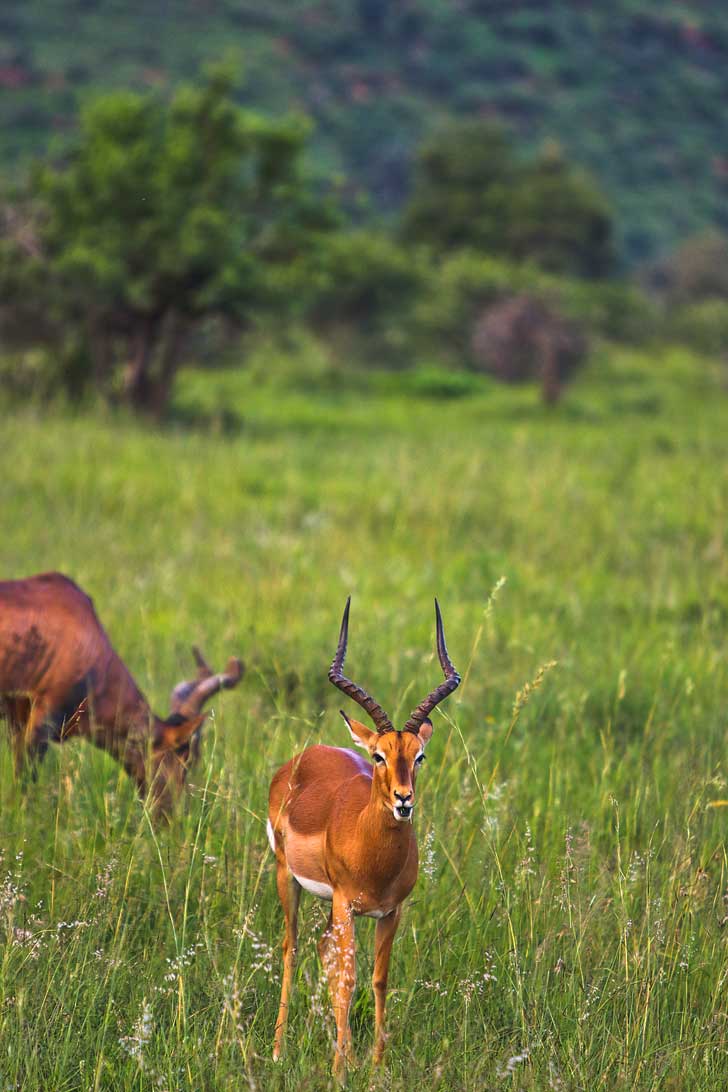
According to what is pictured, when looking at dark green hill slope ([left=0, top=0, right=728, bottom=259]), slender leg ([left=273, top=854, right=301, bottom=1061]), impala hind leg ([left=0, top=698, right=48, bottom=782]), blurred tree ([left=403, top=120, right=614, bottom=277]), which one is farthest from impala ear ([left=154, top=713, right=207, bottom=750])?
dark green hill slope ([left=0, top=0, right=728, bottom=259])

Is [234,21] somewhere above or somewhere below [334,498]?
above

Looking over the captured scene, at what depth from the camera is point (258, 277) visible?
48.8 feet

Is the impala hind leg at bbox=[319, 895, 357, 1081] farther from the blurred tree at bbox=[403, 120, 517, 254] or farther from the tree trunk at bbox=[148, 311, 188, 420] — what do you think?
the blurred tree at bbox=[403, 120, 517, 254]

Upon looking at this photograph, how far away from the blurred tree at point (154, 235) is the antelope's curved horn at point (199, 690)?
10.4 metres

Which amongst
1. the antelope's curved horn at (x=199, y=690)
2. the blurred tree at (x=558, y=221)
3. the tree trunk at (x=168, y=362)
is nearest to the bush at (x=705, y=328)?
the blurred tree at (x=558, y=221)

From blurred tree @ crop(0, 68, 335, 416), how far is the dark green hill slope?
2750 centimetres

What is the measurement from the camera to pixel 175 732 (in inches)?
170

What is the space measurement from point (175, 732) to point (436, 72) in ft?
202

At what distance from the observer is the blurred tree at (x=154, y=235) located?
47.8ft

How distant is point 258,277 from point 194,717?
1112cm

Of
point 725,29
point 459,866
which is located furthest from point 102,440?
point 725,29

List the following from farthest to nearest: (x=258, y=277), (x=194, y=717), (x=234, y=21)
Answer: (x=234, y=21)
(x=258, y=277)
(x=194, y=717)

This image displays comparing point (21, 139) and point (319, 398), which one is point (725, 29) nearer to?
point (21, 139)

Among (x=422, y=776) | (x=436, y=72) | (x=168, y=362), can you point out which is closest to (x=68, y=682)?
(x=422, y=776)
